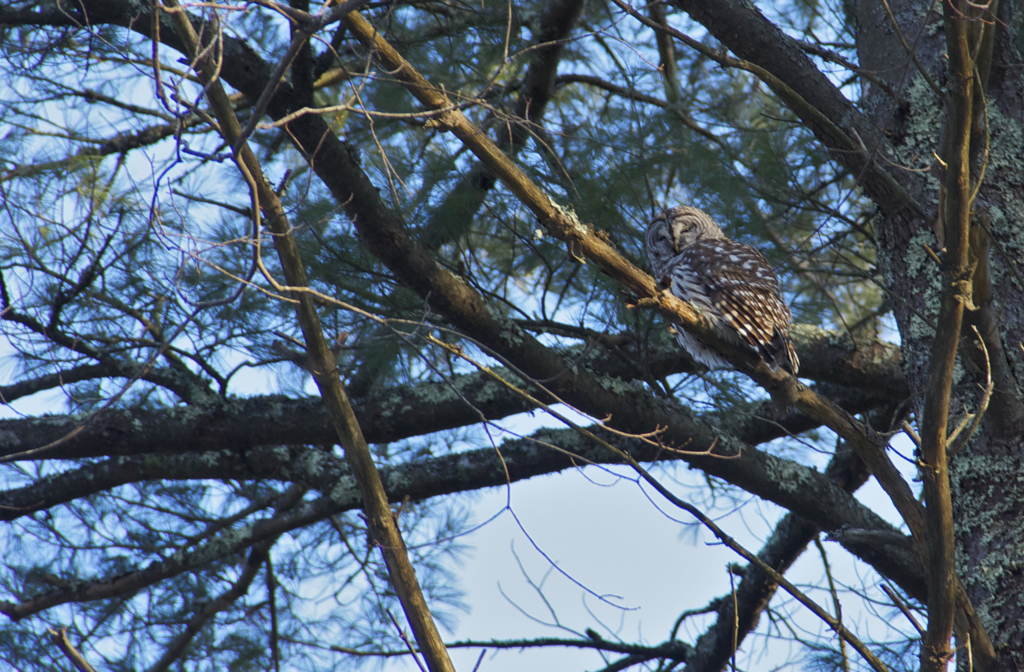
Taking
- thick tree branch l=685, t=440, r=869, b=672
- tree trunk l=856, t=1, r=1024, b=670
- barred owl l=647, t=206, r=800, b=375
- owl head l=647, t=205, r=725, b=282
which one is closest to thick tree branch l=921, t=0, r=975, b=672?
tree trunk l=856, t=1, r=1024, b=670

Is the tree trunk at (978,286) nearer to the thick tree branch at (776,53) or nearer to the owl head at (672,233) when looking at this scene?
the thick tree branch at (776,53)

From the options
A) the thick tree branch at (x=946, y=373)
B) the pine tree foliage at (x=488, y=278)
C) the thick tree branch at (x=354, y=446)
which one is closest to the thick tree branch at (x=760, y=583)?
the pine tree foliage at (x=488, y=278)

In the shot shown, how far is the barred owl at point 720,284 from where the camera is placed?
3.02m

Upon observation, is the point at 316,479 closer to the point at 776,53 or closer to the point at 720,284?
the point at 720,284

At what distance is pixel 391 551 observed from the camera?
223 centimetres

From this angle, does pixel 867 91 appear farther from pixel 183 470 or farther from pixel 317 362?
pixel 183 470

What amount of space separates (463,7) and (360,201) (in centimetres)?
138

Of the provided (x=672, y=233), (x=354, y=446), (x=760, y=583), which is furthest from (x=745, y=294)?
(x=354, y=446)

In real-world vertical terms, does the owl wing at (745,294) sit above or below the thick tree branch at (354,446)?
above

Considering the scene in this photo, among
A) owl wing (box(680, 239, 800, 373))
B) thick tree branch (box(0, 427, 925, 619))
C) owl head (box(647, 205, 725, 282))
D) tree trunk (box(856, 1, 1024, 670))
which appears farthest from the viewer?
owl head (box(647, 205, 725, 282))

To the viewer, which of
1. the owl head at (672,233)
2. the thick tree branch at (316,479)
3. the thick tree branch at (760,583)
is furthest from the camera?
the owl head at (672,233)

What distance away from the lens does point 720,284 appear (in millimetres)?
3379

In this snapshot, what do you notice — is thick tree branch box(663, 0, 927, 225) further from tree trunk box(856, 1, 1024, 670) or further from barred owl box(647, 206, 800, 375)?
barred owl box(647, 206, 800, 375)

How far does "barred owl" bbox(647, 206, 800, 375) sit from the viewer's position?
302 centimetres
